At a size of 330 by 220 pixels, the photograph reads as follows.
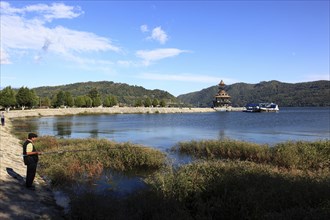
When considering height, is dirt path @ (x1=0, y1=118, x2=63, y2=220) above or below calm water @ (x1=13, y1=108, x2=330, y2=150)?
above

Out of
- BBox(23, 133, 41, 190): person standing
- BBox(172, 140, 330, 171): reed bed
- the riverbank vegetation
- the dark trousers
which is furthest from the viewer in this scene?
BBox(172, 140, 330, 171): reed bed

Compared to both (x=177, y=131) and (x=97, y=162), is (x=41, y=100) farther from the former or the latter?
(x=97, y=162)

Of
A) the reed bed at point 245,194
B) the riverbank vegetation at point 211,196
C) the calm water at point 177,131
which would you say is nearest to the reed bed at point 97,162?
the riverbank vegetation at point 211,196

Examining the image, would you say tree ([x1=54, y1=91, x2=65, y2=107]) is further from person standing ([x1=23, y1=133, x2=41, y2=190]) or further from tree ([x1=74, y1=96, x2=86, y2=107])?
person standing ([x1=23, y1=133, x2=41, y2=190])

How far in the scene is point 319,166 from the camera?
58.3 ft

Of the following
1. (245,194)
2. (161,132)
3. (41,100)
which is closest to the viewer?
(245,194)

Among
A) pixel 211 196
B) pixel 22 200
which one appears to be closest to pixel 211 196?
pixel 211 196

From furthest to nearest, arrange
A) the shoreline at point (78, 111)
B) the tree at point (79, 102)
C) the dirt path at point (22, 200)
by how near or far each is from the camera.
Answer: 1. the tree at point (79, 102)
2. the shoreline at point (78, 111)
3. the dirt path at point (22, 200)

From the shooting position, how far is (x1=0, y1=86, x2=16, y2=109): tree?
97125 mm

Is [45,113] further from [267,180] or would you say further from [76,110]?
[267,180]

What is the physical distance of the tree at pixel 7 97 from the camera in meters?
97.1

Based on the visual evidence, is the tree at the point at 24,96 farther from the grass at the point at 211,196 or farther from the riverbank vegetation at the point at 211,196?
the grass at the point at 211,196

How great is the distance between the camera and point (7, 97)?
97.8m

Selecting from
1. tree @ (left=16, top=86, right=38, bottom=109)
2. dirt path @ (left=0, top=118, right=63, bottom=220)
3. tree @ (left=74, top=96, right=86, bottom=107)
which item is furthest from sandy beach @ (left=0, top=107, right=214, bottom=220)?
tree @ (left=74, top=96, right=86, bottom=107)
